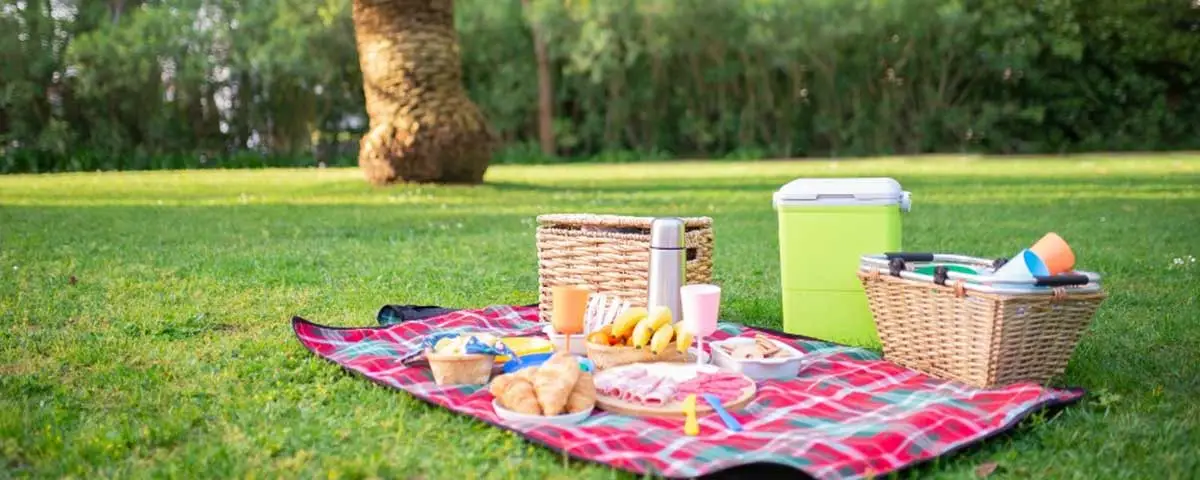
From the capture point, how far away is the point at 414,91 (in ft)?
A: 38.1

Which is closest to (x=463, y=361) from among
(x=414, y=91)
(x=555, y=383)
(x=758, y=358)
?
(x=555, y=383)

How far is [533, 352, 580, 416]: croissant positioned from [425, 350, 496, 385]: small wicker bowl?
12.8 inches

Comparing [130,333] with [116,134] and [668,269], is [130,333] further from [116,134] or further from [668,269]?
[116,134]

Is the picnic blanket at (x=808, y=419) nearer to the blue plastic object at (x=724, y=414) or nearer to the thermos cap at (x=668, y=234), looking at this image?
the blue plastic object at (x=724, y=414)

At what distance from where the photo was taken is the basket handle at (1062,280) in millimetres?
3273

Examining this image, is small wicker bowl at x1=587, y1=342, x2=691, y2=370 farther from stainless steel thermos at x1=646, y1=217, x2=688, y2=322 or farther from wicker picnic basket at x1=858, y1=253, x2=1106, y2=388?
wicker picnic basket at x1=858, y1=253, x2=1106, y2=388

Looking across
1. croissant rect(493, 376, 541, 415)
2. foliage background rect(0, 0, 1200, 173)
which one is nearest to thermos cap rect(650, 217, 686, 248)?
croissant rect(493, 376, 541, 415)

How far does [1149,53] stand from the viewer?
23.2 m

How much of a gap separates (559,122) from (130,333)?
1997 cm

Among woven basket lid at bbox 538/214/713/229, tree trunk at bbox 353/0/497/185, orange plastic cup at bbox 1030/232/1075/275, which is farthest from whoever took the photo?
tree trunk at bbox 353/0/497/185

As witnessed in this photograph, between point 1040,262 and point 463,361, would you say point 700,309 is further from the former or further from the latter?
point 1040,262

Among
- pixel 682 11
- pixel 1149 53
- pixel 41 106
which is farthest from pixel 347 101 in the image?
pixel 1149 53

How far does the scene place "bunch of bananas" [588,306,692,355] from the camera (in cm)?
365

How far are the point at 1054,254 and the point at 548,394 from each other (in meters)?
1.76
